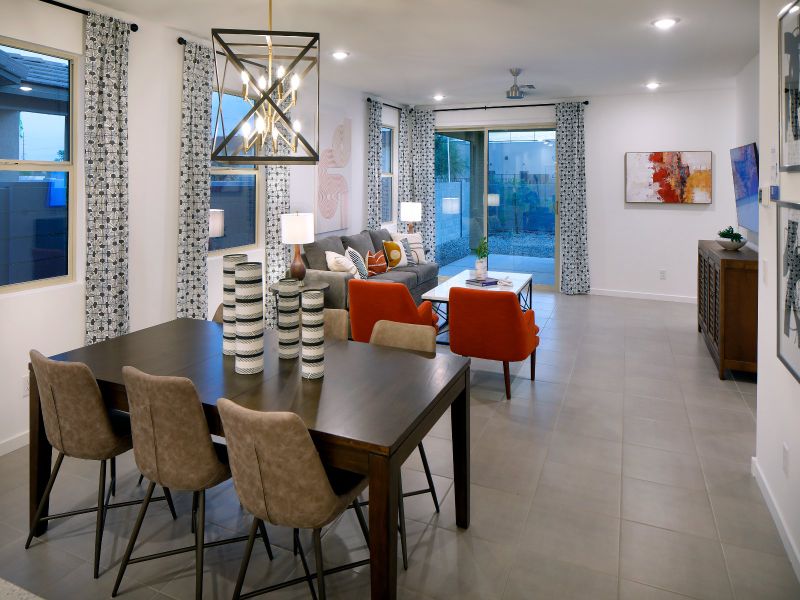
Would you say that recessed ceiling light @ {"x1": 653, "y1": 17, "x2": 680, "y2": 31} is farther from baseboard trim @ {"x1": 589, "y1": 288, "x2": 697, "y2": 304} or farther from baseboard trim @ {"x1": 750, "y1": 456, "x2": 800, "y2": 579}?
baseboard trim @ {"x1": 589, "y1": 288, "x2": 697, "y2": 304}

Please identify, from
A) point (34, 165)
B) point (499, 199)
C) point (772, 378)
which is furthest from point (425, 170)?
point (772, 378)

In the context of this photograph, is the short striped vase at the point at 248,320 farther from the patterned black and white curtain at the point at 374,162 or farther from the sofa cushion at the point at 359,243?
the patterned black and white curtain at the point at 374,162

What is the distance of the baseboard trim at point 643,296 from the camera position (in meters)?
7.93

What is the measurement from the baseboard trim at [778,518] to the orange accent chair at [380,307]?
7.88 feet

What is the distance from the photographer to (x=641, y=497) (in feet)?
9.87

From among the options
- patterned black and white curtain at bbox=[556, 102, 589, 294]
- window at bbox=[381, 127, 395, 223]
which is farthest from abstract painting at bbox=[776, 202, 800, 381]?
window at bbox=[381, 127, 395, 223]

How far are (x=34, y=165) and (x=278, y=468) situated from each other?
2.95 metres

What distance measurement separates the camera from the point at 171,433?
2191 millimetres

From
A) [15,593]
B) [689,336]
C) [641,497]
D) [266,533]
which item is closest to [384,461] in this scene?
[266,533]

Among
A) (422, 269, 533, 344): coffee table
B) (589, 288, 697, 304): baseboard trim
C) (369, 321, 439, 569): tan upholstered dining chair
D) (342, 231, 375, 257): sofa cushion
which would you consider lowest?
(369, 321, 439, 569): tan upholstered dining chair

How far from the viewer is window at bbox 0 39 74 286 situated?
11.8ft

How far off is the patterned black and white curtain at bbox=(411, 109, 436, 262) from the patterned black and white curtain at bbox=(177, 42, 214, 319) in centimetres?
483

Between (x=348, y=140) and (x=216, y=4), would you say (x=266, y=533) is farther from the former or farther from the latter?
(x=348, y=140)

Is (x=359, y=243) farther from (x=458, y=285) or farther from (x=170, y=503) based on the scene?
(x=170, y=503)
